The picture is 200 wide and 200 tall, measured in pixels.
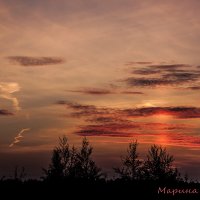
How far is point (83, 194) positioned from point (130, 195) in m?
4.17

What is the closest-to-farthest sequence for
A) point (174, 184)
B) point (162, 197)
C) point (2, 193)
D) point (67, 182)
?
point (2, 193) → point (67, 182) → point (162, 197) → point (174, 184)

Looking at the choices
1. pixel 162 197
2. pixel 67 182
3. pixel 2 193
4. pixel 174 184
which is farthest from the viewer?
pixel 174 184

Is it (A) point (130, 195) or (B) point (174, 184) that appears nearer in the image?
(A) point (130, 195)

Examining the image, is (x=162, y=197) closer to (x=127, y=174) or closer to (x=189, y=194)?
(x=189, y=194)

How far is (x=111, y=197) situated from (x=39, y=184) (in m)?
5.81

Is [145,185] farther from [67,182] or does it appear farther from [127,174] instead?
[127,174]

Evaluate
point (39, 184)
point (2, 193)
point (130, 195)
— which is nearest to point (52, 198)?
point (39, 184)

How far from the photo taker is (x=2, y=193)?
29453 mm

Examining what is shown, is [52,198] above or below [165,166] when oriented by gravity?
below

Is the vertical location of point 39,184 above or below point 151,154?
below

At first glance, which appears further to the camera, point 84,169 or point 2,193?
point 84,169

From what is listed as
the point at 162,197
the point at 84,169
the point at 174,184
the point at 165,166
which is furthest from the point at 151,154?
the point at 162,197

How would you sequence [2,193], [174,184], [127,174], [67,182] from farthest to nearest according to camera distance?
[127,174] → [174,184] → [67,182] → [2,193]

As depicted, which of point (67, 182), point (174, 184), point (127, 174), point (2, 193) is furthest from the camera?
point (127, 174)
